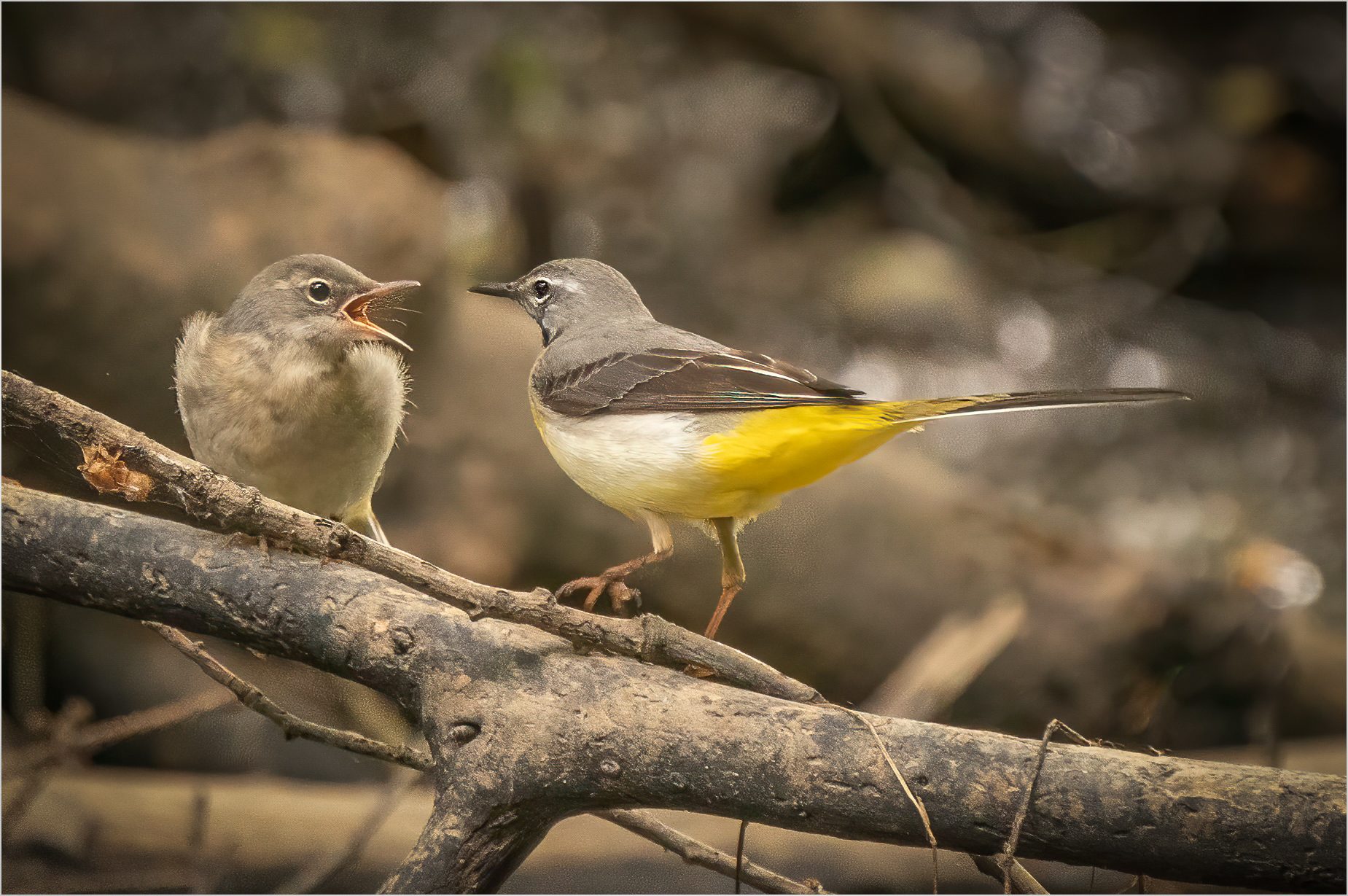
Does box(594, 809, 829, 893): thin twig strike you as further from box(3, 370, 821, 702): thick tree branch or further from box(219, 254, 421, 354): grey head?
box(219, 254, 421, 354): grey head

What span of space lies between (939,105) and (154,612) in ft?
12.9

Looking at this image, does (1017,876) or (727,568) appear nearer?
(1017,876)

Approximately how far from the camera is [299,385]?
71.4 inches

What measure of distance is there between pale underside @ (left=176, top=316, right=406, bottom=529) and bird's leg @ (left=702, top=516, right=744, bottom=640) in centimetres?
62

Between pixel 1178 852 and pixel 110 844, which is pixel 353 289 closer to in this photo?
pixel 110 844

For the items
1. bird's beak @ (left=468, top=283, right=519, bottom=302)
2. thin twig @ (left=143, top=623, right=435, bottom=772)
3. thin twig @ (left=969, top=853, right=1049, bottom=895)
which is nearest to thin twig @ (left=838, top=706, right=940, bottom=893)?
thin twig @ (left=969, top=853, right=1049, bottom=895)

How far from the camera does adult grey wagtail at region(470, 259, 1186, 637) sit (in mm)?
1676

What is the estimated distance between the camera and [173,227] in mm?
2176

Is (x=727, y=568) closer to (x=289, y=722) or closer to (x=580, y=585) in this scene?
(x=580, y=585)

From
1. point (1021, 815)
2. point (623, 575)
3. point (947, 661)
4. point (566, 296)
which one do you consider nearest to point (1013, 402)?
point (1021, 815)

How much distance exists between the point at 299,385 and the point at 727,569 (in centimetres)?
83

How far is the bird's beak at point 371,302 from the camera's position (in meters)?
1.78

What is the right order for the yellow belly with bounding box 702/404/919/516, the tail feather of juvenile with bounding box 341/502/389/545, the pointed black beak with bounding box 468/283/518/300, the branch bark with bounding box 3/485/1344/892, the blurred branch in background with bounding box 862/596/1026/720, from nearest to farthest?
1. the branch bark with bounding box 3/485/1344/892
2. the yellow belly with bounding box 702/404/919/516
3. the pointed black beak with bounding box 468/283/518/300
4. the tail feather of juvenile with bounding box 341/502/389/545
5. the blurred branch in background with bounding box 862/596/1026/720

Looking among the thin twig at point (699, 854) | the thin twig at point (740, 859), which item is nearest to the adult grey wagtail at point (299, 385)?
the thin twig at point (699, 854)
